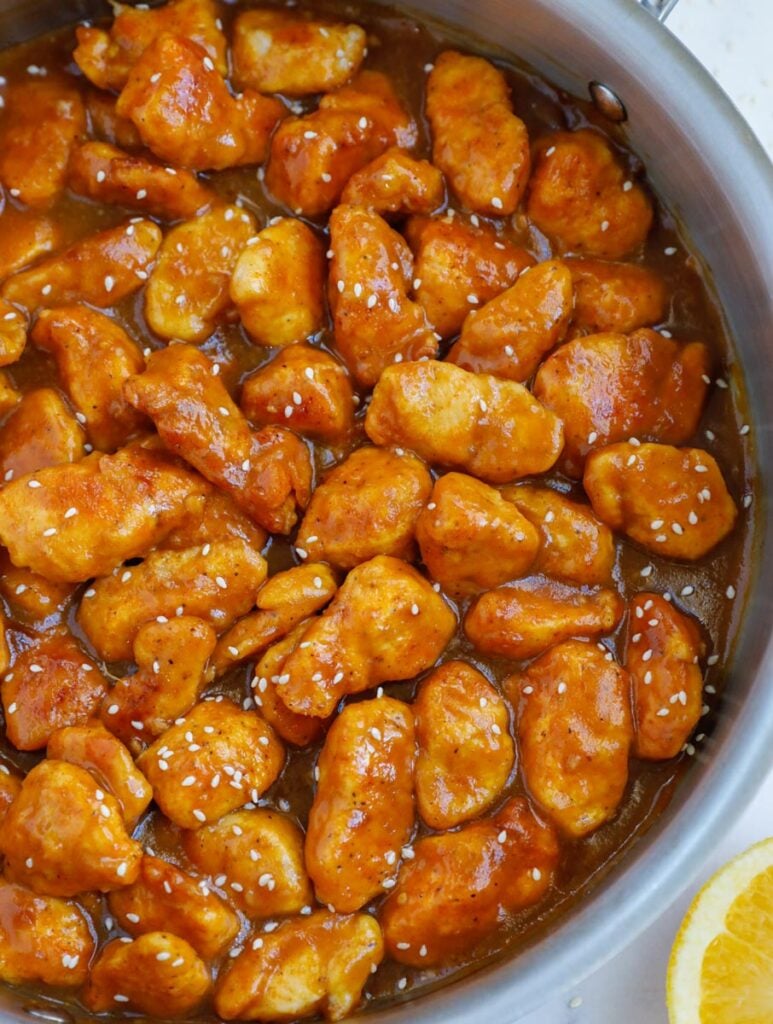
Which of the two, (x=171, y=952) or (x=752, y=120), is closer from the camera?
(x=171, y=952)

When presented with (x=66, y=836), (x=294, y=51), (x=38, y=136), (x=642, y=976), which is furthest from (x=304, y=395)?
(x=642, y=976)

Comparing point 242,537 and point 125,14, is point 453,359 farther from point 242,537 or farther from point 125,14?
point 125,14

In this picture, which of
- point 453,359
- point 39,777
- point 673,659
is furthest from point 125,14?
point 673,659

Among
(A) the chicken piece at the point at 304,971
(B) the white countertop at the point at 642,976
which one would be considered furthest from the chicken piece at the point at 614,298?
(A) the chicken piece at the point at 304,971

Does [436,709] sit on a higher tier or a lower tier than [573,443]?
lower

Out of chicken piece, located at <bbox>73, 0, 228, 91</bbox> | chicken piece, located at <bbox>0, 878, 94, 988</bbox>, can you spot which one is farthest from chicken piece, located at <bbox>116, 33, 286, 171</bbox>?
chicken piece, located at <bbox>0, 878, 94, 988</bbox>

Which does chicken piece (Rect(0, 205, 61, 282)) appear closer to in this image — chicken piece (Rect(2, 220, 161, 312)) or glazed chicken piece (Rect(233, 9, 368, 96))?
chicken piece (Rect(2, 220, 161, 312))

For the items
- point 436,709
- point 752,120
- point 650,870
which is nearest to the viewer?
point 650,870
